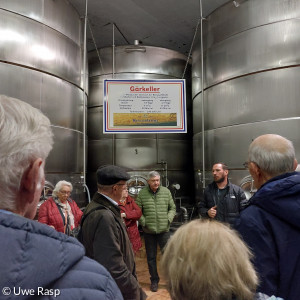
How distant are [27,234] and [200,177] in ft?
18.5

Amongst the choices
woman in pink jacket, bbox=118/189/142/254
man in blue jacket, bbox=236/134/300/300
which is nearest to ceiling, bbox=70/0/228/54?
woman in pink jacket, bbox=118/189/142/254

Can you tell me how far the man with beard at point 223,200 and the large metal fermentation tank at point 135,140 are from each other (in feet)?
9.90

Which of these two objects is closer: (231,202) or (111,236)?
(111,236)

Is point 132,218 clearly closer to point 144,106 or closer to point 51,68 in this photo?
point 144,106

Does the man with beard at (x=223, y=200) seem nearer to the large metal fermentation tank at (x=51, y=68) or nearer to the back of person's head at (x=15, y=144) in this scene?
the large metal fermentation tank at (x=51, y=68)

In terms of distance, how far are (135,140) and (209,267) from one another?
251 inches

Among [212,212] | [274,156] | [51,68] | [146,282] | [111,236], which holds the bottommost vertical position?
[146,282]

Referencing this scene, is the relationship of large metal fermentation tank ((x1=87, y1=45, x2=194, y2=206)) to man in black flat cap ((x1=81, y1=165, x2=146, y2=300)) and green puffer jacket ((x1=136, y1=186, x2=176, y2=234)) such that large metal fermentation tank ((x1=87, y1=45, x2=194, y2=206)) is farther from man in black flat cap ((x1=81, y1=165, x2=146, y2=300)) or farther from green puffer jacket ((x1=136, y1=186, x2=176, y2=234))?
man in black flat cap ((x1=81, y1=165, x2=146, y2=300))

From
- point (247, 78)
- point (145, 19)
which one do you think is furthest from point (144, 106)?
point (145, 19)

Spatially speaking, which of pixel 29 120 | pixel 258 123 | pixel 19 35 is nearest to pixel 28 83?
pixel 19 35

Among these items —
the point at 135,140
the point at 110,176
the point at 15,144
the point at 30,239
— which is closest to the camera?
the point at 30,239

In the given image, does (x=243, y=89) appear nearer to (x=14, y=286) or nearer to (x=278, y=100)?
(x=278, y=100)

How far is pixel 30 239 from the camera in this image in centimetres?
62

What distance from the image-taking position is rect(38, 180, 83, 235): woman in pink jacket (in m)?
3.79
